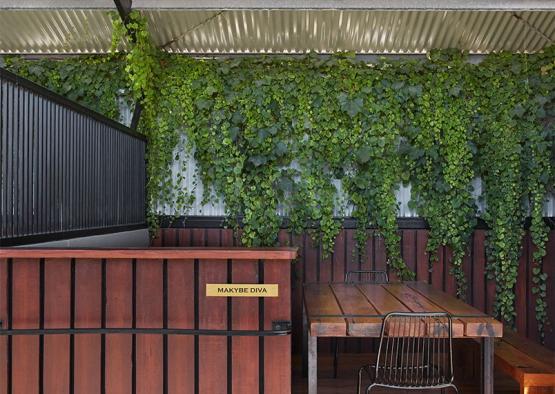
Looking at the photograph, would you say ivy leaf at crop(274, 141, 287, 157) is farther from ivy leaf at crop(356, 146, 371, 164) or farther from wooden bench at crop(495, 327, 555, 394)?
wooden bench at crop(495, 327, 555, 394)

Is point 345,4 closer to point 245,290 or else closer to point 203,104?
point 203,104

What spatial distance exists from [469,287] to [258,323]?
4.12 m

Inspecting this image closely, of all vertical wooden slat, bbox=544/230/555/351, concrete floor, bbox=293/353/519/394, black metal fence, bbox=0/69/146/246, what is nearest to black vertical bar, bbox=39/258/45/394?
black metal fence, bbox=0/69/146/246

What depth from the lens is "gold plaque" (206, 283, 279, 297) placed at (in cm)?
291

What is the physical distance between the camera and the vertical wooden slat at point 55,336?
2.91m

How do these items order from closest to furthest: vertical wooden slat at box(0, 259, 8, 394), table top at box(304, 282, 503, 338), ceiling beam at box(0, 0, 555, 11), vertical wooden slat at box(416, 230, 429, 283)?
vertical wooden slat at box(0, 259, 8, 394)
table top at box(304, 282, 503, 338)
ceiling beam at box(0, 0, 555, 11)
vertical wooden slat at box(416, 230, 429, 283)

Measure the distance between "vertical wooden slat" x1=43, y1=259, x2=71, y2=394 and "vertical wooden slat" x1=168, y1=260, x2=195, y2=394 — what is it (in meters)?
0.58

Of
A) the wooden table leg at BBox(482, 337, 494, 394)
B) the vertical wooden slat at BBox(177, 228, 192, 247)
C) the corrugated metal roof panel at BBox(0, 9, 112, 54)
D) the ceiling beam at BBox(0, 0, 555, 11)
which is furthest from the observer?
the vertical wooden slat at BBox(177, 228, 192, 247)

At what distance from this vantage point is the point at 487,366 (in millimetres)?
3340

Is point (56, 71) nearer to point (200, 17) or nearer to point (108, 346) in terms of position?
point (200, 17)

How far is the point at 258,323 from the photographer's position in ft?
9.57

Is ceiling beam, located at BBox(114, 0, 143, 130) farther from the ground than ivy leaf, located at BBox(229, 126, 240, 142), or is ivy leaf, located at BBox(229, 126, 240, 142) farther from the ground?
ceiling beam, located at BBox(114, 0, 143, 130)

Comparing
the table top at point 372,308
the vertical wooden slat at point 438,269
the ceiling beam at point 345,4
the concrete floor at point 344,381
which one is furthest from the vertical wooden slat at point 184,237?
the vertical wooden slat at point 438,269

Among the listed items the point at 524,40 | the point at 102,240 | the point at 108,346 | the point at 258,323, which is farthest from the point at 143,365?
the point at 524,40
